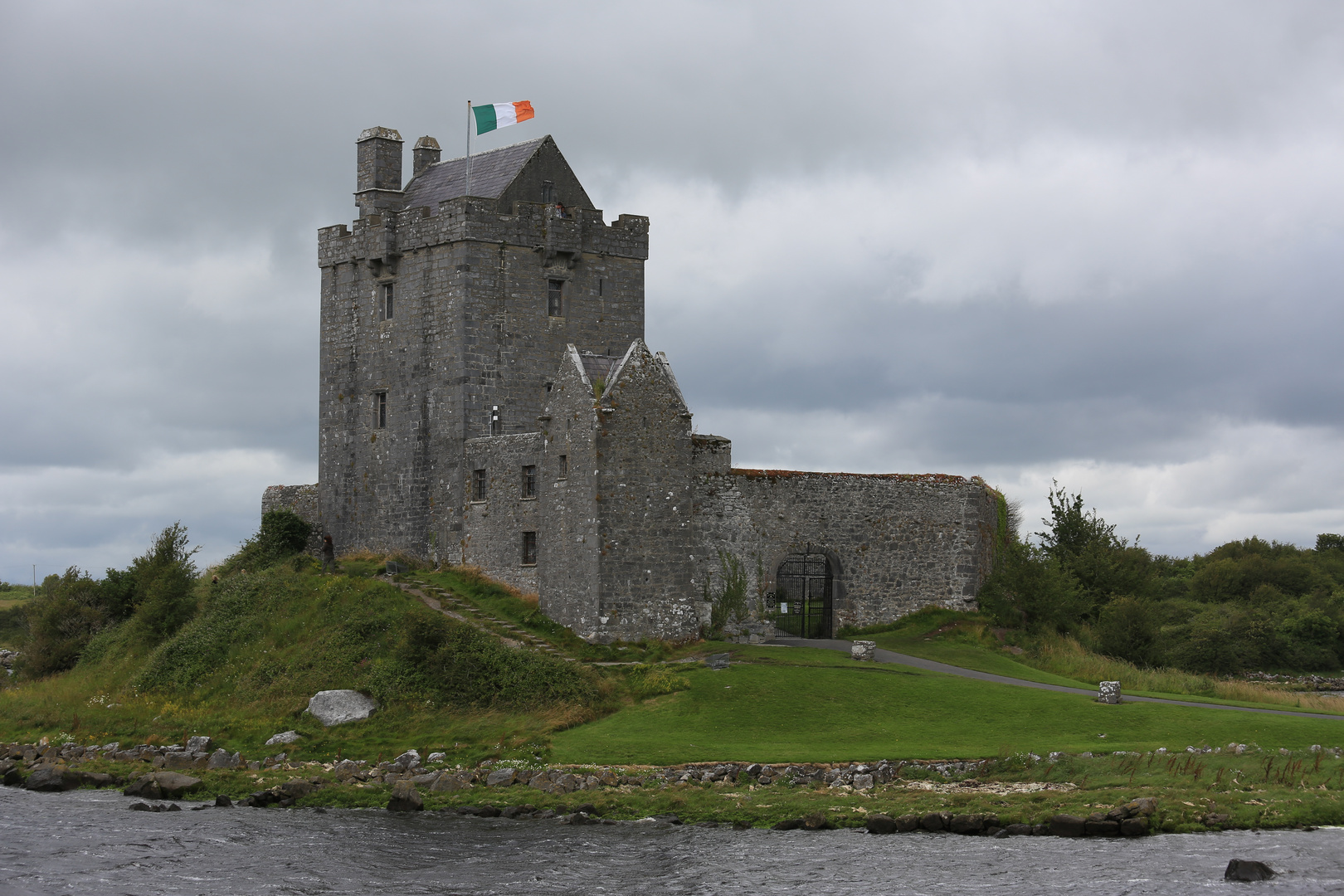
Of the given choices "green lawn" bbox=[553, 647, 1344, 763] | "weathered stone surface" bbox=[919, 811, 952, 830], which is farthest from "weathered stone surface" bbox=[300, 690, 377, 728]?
"weathered stone surface" bbox=[919, 811, 952, 830]

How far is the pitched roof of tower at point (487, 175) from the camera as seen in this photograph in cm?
4578

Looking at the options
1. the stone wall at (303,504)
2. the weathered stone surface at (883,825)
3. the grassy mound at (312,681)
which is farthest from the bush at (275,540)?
the weathered stone surface at (883,825)

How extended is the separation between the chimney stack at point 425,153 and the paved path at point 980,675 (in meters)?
22.9

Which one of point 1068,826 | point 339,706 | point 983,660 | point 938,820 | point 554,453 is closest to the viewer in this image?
point 1068,826

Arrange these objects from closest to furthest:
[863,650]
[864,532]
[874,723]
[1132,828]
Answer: [1132,828]
[874,723]
[863,650]
[864,532]

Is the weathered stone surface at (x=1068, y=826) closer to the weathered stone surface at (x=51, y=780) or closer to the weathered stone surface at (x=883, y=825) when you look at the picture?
the weathered stone surface at (x=883, y=825)

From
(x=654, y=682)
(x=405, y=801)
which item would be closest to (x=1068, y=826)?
(x=654, y=682)

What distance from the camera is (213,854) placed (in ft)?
72.6

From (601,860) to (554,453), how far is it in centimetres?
1812

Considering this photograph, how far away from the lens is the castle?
3659 cm

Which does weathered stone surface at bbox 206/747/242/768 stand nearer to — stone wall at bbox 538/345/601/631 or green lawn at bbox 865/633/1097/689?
stone wall at bbox 538/345/601/631

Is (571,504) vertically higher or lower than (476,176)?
lower

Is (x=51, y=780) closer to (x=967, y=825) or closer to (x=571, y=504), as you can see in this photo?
(x=571, y=504)

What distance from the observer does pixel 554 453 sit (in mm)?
38000
